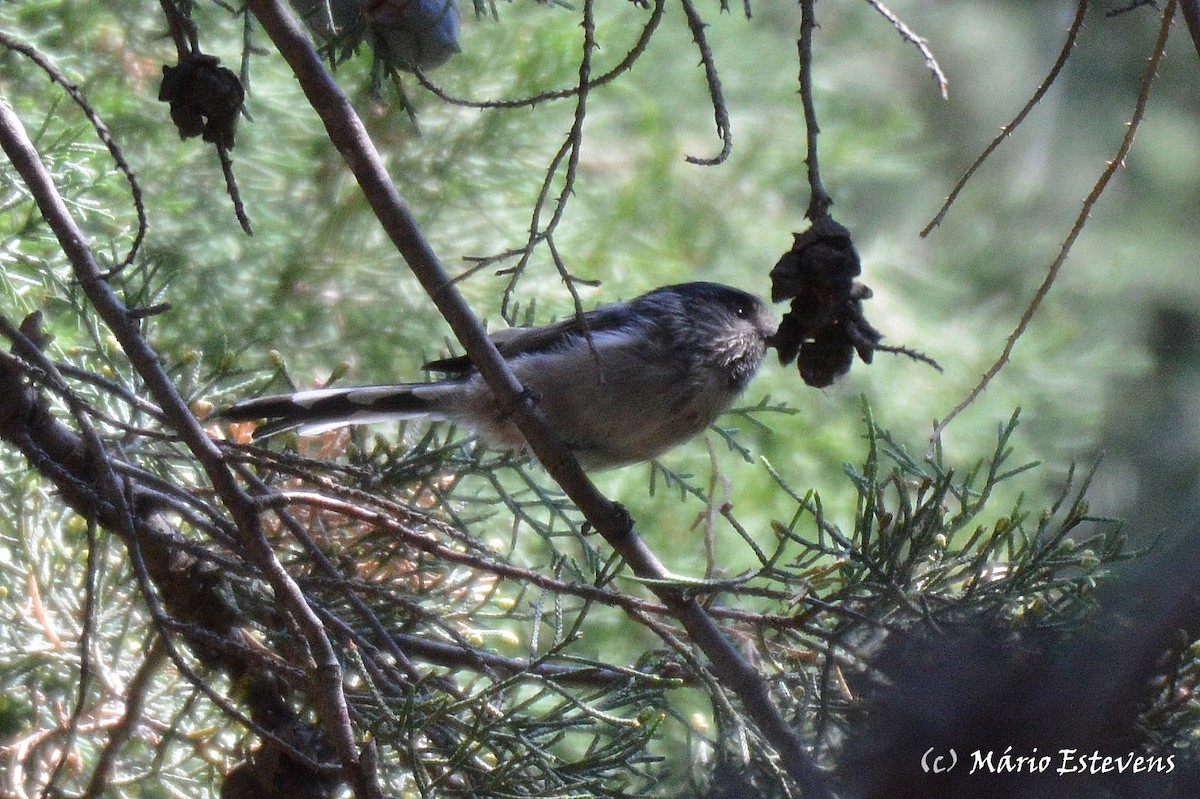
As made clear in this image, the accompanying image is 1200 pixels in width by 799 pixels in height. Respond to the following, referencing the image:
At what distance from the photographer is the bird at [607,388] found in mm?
2852

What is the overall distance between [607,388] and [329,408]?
661mm

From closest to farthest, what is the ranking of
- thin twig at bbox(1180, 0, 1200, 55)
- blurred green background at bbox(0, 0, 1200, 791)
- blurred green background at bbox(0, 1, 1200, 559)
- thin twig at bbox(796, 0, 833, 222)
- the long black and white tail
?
thin twig at bbox(1180, 0, 1200, 55) → thin twig at bbox(796, 0, 833, 222) → the long black and white tail → blurred green background at bbox(0, 0, 1200, 791) → blurred green background at bbox(0, 1, 1200, 559)

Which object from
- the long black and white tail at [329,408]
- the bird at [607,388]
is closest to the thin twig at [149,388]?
the long black and white tail at [329,408]

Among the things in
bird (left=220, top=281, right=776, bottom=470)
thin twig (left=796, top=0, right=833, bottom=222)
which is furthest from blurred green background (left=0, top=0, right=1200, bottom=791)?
thin twig (left=796, top=0, right=833, bottom=222)

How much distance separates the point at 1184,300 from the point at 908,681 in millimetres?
8859

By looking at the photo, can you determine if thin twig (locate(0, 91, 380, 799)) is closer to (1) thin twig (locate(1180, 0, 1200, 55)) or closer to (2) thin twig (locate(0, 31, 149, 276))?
(2) thin twig (locate(0, 31, 149, 276))

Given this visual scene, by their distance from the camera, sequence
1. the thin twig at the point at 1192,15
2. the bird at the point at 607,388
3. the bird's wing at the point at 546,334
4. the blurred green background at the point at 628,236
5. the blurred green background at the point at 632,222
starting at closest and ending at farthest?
1. the thin twig at the point at 1192,15
2. the bird at the point at 607,388
3. the bird's wing at the point at 546,334
4. the blurred green background at the point at 628,236
5. the blurred green background at the point at 632,222

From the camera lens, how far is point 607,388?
2.87 meters

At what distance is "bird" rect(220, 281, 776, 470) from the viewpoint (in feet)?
9.36

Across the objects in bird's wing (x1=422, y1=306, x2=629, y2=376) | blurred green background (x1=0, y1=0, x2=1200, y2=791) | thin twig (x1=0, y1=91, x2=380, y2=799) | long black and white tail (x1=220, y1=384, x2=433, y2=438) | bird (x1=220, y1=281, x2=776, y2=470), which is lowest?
thin twig (x1=0, y1=91, x2=380, y2=799)

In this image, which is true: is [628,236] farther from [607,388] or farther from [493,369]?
[493,369]

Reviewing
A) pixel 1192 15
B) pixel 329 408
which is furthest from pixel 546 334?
pixel 1192 15

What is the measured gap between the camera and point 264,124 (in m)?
3.69

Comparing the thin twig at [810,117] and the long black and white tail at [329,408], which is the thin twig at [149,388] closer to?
the long black and white tail at [329,408]
